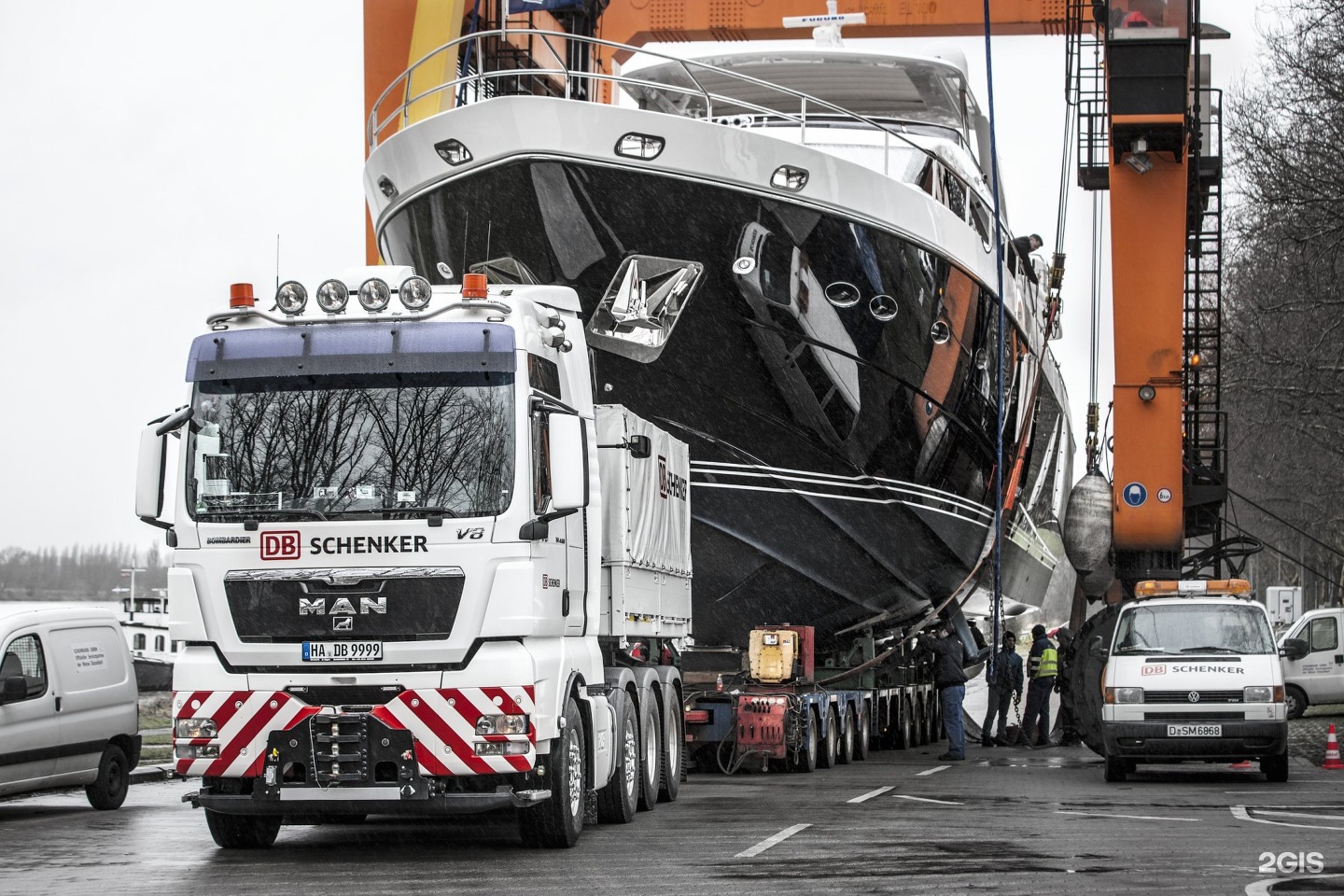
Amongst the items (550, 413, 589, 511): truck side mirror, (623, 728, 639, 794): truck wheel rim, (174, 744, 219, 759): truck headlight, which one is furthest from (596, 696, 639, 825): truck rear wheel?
(174, 744, 219, 759): truck headlight

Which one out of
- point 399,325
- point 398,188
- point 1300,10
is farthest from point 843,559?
point 1300,10

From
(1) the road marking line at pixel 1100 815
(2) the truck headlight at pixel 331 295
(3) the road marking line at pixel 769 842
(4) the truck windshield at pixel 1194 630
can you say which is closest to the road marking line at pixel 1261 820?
(1) the road marking line at pixel 1100 815

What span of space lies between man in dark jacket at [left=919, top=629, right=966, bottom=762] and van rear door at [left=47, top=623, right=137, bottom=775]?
8.48m

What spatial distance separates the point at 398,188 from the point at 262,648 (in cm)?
795

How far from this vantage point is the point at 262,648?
9.33 meters

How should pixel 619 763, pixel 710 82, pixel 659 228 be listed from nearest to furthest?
pixel 619 763, pixel 659 228, pixel 710 82

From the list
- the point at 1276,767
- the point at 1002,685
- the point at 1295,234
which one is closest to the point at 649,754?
the point at 1276,767

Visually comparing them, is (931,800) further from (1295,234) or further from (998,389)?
(1295,234)

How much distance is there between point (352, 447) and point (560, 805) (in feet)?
7.41

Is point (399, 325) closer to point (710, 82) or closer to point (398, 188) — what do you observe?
point (398, 188)

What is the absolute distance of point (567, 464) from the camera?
9.34m

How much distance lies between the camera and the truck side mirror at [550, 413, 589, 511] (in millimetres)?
9266

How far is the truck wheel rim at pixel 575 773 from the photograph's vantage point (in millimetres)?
9875

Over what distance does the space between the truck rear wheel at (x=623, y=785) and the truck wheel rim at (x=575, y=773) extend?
939 millimetres
